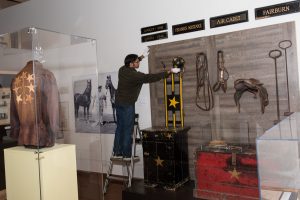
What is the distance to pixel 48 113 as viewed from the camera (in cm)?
266

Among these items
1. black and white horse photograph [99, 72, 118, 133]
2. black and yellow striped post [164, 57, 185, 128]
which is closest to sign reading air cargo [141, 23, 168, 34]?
black and yellow striped post [164, 57, 185, 128]

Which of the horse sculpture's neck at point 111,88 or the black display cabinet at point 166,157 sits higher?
the horse sculpture's neck at point 111,88

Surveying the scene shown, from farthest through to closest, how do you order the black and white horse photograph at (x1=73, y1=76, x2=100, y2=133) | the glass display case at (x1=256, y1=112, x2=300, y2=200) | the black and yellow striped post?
the black and yellow striped post → the black and white horse photograph at (x1=73, y1=76, x2=100, y2=133) → the glass display case at (x1=256, y1=112, x2=300, y2=200)

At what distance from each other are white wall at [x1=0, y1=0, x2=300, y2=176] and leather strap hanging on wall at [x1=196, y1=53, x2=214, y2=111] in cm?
34

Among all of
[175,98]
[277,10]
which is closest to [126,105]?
[175,98]

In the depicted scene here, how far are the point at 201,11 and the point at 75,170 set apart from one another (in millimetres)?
2520

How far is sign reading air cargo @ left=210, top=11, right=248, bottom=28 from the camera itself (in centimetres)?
360

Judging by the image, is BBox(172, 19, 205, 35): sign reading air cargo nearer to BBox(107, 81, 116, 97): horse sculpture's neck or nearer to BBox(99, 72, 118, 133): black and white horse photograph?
BBox(99, 72, 118, 133): black and white horse photograph

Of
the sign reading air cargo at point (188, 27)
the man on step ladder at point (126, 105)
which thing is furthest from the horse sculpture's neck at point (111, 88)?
the sign reading air cargo at point (188, 27)

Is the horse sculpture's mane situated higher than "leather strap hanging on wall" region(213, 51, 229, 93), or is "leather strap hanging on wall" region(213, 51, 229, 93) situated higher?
"leather strap hanging on wall" region(213, 51, 229, 93)

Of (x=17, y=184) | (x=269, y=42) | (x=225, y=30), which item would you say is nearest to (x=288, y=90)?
(x=269, y=42)

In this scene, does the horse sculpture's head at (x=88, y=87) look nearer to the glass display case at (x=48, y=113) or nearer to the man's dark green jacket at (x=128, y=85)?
the glass display case at (x=48, y=113)

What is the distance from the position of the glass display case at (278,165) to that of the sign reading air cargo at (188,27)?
274 cm

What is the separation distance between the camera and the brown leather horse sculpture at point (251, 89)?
3494 mm
